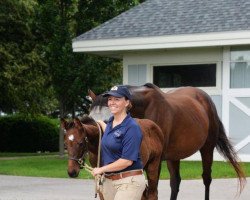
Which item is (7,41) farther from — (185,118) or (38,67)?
(185,118)

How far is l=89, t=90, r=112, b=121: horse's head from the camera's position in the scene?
7043 millimetres

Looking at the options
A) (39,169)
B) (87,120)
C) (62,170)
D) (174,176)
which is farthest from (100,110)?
(39,169)

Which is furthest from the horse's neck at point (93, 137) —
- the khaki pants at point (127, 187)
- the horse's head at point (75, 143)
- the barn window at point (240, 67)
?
the barn window at point (240, 67)

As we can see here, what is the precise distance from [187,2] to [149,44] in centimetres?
285

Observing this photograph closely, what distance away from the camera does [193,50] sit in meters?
19.7

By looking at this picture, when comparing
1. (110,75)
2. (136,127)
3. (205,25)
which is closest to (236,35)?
(205,25)

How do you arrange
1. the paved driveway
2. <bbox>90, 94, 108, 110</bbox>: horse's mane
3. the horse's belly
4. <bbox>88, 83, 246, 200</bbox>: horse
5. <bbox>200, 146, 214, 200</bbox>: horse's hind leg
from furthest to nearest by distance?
the paved driveway
<bbox>200, 146, 214, 200</bbox>: horse's hind leg
the horse's belly
<bbox>88, 83, 246, 200</bbox>: horse
<bbox>90, 94, 108, 110</bbox>: horse's mane

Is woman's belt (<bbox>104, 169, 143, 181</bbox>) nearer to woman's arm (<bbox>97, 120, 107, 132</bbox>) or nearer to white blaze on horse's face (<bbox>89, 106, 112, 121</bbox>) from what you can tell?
woman's arm (<bbox>97, 120, 107, 132</bbox>)

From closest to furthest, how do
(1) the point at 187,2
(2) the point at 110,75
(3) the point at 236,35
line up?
(3) the point at 236,35
(1) the point at 187,2
(2) the point at 110,75

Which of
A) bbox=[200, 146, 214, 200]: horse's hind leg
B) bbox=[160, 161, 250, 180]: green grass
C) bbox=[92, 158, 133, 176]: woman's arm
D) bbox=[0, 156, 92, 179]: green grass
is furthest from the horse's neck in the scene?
bbox=[0, 156, 92, 179]: green grass

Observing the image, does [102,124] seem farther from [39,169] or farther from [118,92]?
[39,169]

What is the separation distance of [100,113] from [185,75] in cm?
1310

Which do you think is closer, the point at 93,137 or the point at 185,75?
the point at 93,137

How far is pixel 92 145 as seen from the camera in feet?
21.1
